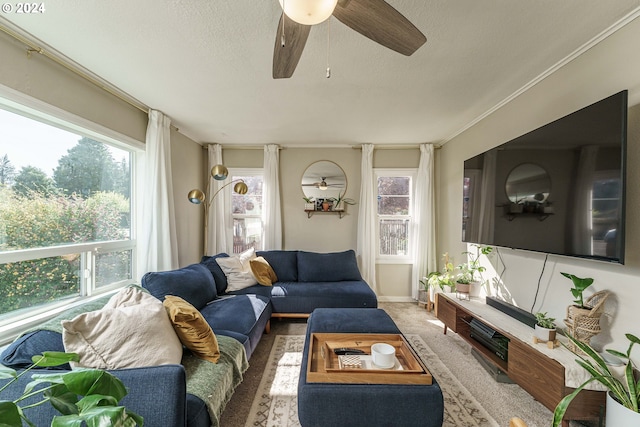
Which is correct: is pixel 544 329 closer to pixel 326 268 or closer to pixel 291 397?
pixel 291 397

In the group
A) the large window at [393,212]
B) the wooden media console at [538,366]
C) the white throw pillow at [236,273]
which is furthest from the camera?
the large window at [393,212]

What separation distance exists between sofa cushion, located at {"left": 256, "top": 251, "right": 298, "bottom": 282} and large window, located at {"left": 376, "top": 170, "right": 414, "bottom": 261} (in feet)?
4.66

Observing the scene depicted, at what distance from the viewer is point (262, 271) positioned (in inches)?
129

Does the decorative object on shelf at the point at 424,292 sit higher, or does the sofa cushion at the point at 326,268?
the sofa cushion at the point at 326,268

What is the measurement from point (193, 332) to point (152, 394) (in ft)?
1.45

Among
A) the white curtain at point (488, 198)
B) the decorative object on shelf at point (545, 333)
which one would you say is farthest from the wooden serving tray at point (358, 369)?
the white curtain at point (488, 198)

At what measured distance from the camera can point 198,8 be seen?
4.84 feet

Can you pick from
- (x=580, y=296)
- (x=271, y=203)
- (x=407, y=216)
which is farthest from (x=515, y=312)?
(x=271, y=203)

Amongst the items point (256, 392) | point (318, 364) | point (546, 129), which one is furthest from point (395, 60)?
point (256, 392)

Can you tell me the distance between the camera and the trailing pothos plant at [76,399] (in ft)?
1.94

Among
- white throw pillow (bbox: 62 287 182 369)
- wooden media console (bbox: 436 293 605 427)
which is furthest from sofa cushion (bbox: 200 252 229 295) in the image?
wooden media console (bbox: 436 293 605 427)

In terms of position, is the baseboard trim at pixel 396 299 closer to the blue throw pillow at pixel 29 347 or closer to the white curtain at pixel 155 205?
the white curtain at pixel 155 205

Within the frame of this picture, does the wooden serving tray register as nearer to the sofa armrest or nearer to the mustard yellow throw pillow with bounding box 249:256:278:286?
the sofa armrest

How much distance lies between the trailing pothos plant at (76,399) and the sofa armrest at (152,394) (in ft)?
1.34
